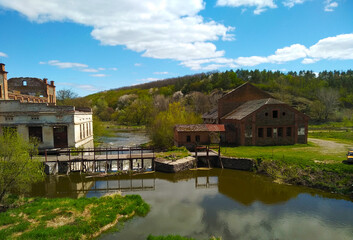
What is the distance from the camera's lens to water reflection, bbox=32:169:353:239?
39.9ft

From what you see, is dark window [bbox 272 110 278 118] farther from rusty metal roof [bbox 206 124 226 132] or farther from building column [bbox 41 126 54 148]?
building column [bbox 41 126 54 148]

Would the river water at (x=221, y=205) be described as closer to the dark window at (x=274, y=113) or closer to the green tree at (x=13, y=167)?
the green tree at (x=13, y=167)

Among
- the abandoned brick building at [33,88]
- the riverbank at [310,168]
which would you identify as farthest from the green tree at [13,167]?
the abandoned brick building at [33,88]

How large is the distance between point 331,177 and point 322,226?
307 inches

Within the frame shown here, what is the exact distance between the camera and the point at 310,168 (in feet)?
66.8

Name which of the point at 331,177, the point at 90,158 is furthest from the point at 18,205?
the point at 331,177

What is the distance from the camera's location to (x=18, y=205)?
554 inches

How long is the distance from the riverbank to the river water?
0.94 m

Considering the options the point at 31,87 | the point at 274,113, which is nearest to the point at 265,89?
the point at 274,113

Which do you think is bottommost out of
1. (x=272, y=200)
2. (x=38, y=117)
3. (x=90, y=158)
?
(x=272, y=200)

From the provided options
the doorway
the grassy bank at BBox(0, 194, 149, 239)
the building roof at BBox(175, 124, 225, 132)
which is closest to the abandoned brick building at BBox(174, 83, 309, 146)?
the building roof at BBox(175, 124, 225, 132)

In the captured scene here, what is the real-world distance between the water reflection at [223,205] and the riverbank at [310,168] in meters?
1.01

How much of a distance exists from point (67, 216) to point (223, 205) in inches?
379

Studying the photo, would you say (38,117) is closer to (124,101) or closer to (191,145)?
(191,145)
